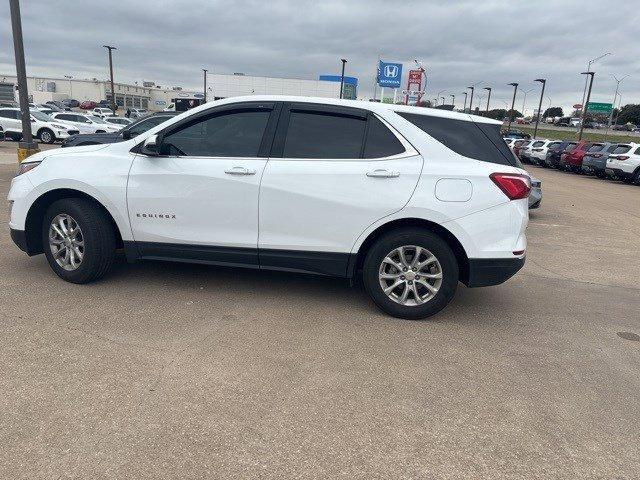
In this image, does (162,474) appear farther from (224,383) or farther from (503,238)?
(503,238)

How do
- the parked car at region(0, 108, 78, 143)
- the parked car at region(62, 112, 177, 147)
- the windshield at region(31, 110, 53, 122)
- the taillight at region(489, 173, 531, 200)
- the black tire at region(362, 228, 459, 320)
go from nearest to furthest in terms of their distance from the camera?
the taillight at region(489, 173, 531, 200) < the black tire at region(362, 228, 459, 320) < the parked car at region(62, 112, 177, 147) < the parked car at region(0, 108, 78, 143) < the windshield at region(31, 110, 53, 122)

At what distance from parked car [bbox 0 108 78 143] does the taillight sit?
24.9 metres

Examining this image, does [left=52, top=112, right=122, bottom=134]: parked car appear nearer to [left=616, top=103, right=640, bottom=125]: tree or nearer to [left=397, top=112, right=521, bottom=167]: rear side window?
[left=397, top=112, right=521, bottom=167]: rear side window

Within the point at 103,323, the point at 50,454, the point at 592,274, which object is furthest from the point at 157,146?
the point at 592,274

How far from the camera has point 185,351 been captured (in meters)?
3.69

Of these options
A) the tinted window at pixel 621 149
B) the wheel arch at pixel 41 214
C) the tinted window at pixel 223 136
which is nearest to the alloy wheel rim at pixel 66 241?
the wheel arch at pixel 41 214

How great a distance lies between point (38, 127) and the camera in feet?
80.8

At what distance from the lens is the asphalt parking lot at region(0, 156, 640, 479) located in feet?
8.59

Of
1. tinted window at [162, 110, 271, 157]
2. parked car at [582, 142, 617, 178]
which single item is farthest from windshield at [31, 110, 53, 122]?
parked car at [582, 142, 617, 178]

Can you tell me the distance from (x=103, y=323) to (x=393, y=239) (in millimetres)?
2466

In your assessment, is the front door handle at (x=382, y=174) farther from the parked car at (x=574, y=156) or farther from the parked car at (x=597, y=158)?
the parked car at (x=574, y=156)

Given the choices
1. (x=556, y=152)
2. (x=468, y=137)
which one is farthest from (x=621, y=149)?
(x=468, y=137)

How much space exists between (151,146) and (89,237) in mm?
1046

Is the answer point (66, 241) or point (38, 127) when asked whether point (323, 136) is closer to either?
point (66, 241)
